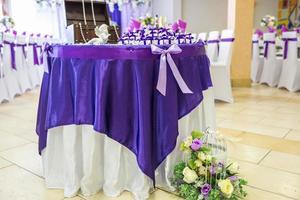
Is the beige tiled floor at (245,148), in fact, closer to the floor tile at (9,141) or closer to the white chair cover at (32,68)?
the floor tile at (9,141)

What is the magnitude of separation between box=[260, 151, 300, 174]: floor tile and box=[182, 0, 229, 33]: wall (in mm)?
5934

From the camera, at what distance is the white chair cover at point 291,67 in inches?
185

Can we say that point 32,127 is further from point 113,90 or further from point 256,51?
point 256,51

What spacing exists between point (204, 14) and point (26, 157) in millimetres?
6565

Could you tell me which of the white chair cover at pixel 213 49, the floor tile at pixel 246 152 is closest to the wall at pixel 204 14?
the white chair cover at pixel 213 49

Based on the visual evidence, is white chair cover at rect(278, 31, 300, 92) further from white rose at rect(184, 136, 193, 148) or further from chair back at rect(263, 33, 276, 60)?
white rose at rect(184, 136, 193, 148)

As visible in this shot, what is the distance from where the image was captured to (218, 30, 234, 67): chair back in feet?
12.8

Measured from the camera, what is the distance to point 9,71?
4.46 metres

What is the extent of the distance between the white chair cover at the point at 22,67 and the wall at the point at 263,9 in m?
7.44

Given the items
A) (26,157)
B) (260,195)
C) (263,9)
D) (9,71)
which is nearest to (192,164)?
(260,195)

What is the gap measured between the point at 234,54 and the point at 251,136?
2784mm

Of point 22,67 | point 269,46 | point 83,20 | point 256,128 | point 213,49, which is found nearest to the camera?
point 83,20

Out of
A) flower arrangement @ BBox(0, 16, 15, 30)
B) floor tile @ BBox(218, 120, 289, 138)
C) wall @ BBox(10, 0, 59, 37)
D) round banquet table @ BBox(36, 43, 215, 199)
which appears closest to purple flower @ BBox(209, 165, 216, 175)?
round banquet table @ BBox(36, 43, 215, 199)
